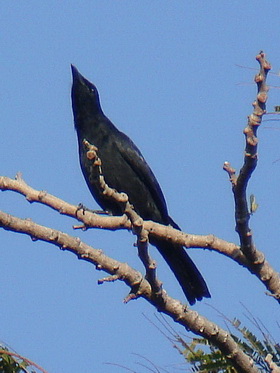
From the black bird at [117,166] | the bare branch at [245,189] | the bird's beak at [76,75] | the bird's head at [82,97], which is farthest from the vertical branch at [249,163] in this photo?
the bird's beak at [76,75]

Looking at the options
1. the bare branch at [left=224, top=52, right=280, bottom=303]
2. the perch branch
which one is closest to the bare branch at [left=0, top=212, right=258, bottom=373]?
the perch branch

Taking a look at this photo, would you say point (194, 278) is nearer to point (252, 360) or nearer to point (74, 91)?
point (252, 360)

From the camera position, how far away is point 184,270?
5.68 meters

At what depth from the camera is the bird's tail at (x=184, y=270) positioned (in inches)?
210

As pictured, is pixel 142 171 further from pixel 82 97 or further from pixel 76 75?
pixel 76 75

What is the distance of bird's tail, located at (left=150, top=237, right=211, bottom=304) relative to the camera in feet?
17.5

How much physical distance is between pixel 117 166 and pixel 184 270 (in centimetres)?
110

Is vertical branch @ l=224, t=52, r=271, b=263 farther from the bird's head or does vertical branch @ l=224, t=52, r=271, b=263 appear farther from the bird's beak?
the bird's beak

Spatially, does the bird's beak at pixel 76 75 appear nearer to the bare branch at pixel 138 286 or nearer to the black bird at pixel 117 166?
the black bird at pixel 117 166

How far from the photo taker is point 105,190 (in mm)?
3531

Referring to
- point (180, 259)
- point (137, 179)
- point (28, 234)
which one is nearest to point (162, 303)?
point (28, 234)

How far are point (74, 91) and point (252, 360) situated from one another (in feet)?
11.6

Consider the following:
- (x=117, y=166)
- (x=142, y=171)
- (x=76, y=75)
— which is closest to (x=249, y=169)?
(x=117, y=166)

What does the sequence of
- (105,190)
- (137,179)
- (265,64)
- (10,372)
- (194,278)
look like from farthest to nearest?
(137,179) < (194,278) < (10,372) < (105,190) < (265,64)
